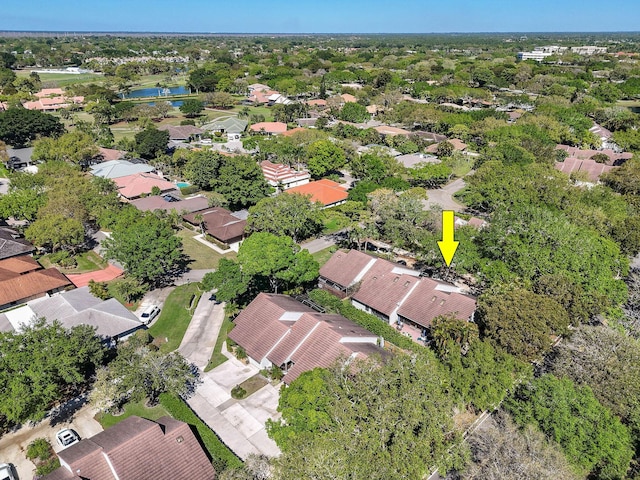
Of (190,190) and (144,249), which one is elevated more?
(144,249)

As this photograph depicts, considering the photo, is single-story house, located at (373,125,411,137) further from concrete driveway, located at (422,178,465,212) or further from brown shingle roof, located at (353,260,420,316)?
brown shingle roof, located at (353,260,420,316)

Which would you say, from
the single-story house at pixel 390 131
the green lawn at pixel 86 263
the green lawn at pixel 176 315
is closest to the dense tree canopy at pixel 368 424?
the green lawn at pixel 176 315

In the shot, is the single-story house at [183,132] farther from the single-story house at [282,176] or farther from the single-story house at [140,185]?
the single-story house at [282,176]

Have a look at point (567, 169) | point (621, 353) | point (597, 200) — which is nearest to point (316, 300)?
point (621, 353)

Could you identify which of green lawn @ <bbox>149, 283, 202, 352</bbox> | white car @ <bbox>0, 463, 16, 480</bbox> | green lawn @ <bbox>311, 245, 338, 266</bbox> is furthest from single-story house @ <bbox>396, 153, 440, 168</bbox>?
white car @ <bbox>0, 463, 16, 480</bbox>

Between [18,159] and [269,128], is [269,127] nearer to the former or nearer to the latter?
[269,128]

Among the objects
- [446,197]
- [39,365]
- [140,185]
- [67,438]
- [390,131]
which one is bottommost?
[67,438]

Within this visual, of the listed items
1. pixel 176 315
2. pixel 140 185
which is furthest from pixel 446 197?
pixel 140 185
